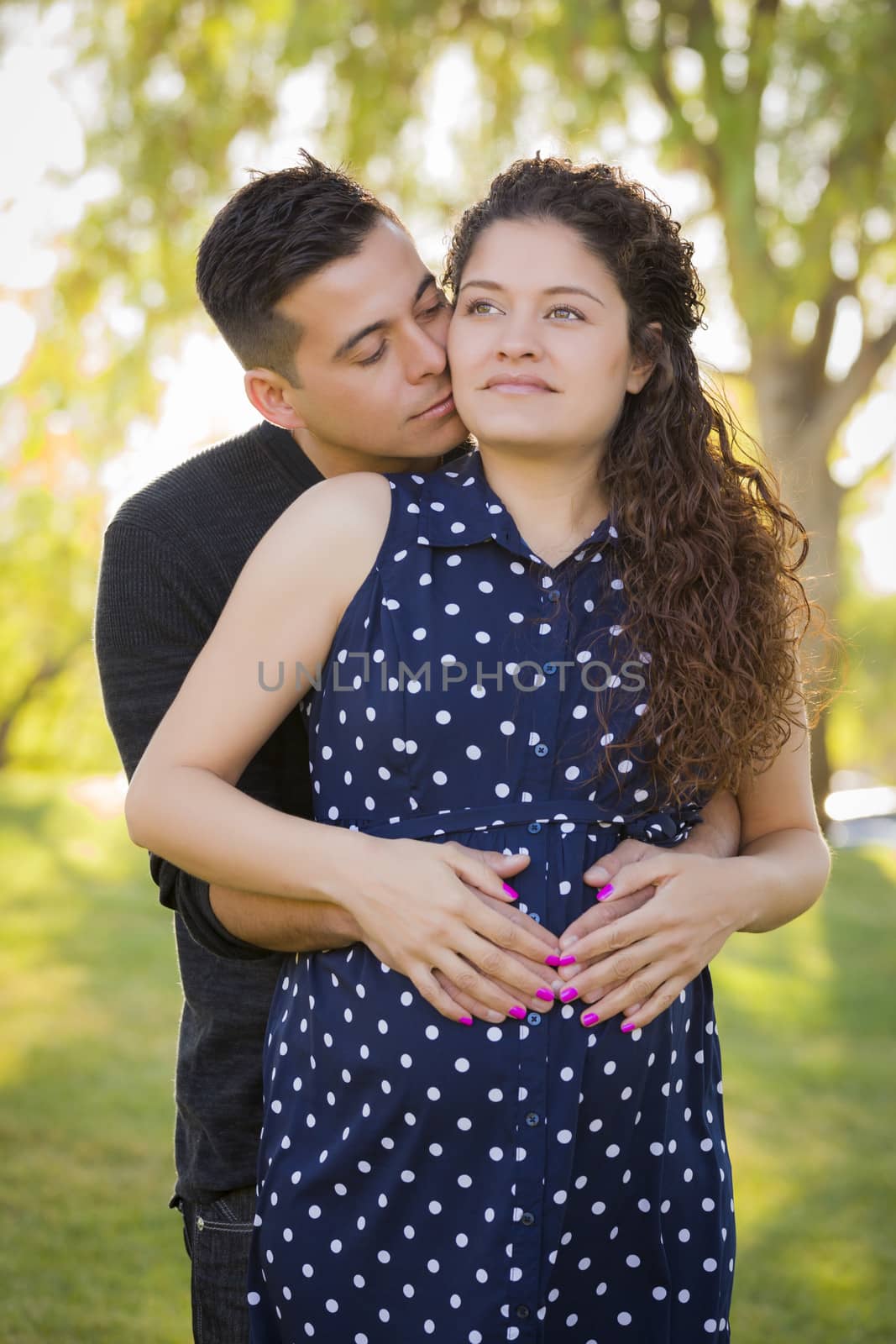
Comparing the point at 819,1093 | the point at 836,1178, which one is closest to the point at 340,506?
the point at 836,1178

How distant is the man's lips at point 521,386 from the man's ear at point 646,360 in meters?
0.18

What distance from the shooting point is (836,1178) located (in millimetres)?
4223

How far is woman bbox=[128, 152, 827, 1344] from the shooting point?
160 cm

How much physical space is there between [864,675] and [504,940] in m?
21.9

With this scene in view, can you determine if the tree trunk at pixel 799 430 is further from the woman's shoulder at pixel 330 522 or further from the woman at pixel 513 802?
the woman's shoulder at pixel 330 522

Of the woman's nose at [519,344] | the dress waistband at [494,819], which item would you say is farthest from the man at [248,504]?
the dress waistband at [494,819]

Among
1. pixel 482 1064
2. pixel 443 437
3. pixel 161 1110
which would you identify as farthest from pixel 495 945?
pixel 161 1110

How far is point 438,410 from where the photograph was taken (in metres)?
2.03

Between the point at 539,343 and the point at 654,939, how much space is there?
776 millimetres

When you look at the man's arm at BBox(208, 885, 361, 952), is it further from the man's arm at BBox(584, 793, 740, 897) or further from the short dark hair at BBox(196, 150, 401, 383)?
the short dark hair at BBox(196, 150, 401, 383)

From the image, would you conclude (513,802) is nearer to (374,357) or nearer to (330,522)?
(330,522)

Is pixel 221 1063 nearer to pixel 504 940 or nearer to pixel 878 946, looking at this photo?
pixel 504 940

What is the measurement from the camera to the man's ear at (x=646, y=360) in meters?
1.85

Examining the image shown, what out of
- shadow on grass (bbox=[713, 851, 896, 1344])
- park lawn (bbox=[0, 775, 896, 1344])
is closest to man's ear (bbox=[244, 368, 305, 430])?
park lawn (bbox=[0, 775, 896, 1344])
